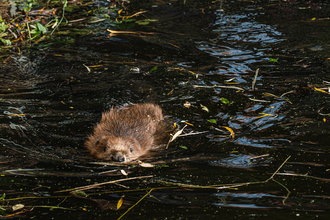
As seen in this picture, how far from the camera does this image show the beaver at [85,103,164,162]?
4.23 metres

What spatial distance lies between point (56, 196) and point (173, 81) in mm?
3157

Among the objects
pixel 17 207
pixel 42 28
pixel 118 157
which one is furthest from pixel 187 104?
pixel 42 28

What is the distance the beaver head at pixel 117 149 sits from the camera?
4.14 metres

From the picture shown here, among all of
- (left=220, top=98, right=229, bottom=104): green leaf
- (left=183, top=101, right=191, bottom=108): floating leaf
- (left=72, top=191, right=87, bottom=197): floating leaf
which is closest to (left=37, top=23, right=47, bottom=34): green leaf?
(left=183, top=101, right=191, bottom=108): floating leaf

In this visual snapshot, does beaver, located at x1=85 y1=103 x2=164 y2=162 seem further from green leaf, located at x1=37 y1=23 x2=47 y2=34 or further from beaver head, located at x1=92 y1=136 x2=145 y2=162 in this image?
green leaf, located at x1=37 y1=23 x2=47 y2=34

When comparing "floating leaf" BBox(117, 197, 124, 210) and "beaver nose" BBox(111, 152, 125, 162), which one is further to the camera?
"beaver nose" BBox(111, 152, 125, 162)

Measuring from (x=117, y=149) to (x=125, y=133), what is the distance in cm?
49

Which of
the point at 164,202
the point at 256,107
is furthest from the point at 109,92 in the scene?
the point at 164,202

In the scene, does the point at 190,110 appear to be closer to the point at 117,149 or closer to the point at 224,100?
the point at 224,100

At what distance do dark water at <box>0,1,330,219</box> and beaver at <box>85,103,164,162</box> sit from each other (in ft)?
0.67

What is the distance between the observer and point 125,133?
15.5ft

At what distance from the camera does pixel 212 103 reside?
514 centimetres

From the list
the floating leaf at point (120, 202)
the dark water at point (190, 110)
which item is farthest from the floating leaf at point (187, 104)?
the floating leaf at point (120, 202)

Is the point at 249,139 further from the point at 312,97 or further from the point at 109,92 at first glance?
the point at 109,92
